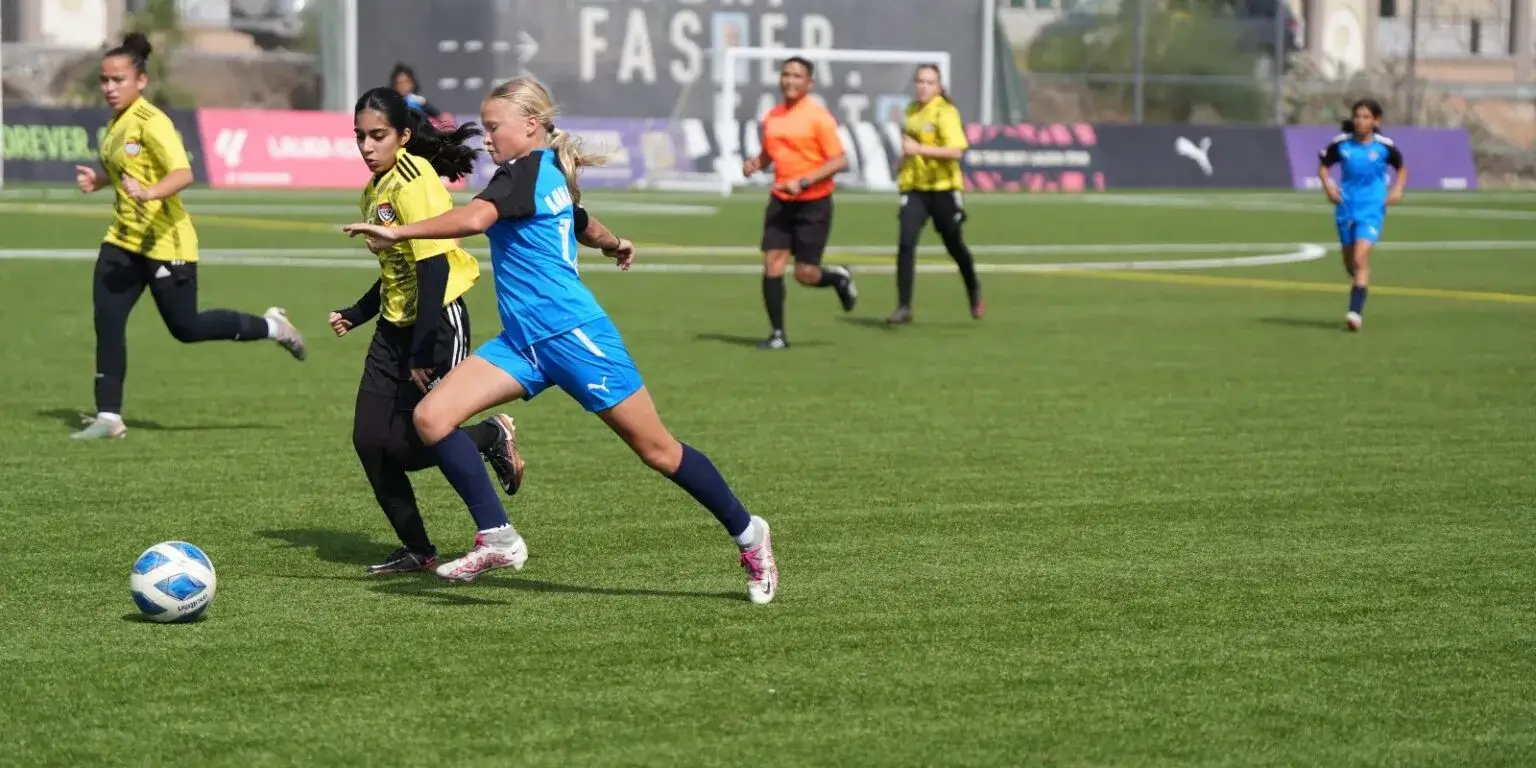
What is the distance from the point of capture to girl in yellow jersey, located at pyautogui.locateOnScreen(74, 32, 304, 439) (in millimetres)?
11258

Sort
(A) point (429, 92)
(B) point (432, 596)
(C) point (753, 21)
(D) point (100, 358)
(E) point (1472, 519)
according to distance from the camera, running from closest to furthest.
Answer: (B) point (432, 596) → (E) point (1472, 519) → (D) point (100, 358) → (A) point (429, 92) → (C) point (753, 21)

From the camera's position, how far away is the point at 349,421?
39.8 ft

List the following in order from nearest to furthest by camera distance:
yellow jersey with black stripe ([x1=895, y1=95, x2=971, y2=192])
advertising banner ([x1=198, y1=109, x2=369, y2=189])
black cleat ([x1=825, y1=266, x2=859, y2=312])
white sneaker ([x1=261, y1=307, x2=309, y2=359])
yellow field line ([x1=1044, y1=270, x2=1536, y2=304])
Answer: white sneaker ([x1=261, y1=307, x2=309, y2=359]), black cleat ([x1=825, y1=266, x2=859, y2=312]), yellow jersey with black stripe ([x1=895, y1=95, x2=971, y2=192]), yellow field line ([x1=1044, y1=270, x2=1536, y2=304]), advertising banner ([x1=198, y1=109, x2=369, y2=189])

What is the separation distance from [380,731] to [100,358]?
6410 mm

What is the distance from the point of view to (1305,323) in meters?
18.6

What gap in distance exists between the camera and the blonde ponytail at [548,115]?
23.2ft

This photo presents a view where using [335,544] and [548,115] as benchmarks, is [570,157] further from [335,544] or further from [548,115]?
[335,544]

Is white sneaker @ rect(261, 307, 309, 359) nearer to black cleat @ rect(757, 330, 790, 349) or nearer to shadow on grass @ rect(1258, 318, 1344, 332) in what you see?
black cleat @ rect(757, 330, 790, 349)

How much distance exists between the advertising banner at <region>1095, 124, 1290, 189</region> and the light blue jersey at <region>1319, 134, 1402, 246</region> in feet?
95.4

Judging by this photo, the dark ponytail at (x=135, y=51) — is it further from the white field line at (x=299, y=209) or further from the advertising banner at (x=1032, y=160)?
the advertising banner at (x=1032, y=160)

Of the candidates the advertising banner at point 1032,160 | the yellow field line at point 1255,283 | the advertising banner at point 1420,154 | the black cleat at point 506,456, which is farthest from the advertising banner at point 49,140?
the black cleat at point 506,456

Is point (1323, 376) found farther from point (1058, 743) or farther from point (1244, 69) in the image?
point (1244, 69)

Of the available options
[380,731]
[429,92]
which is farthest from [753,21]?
[380,731]

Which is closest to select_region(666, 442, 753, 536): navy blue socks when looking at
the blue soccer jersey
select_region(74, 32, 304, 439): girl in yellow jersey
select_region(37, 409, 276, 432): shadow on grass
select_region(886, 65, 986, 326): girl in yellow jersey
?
the blue soccer jersey
